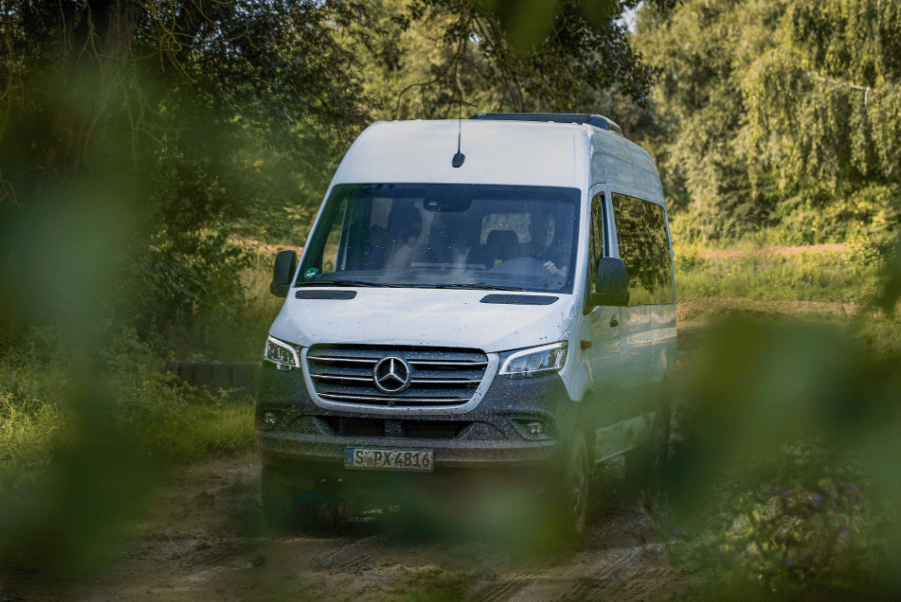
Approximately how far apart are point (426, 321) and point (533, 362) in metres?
0.65

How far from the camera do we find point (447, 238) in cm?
691

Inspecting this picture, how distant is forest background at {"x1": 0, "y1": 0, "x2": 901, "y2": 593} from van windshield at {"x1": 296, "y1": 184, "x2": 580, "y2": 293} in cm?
100

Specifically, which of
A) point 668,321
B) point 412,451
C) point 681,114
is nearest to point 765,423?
point 412,451

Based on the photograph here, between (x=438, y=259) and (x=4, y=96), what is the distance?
4.97 m

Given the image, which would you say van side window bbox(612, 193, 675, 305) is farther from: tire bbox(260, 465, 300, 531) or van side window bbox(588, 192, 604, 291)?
tire bbox(260, 465, 300, 531)

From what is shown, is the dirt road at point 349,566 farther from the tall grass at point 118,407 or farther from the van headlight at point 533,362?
the tall grass at point 118,407

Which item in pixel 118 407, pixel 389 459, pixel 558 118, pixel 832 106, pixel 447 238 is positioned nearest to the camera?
pixel 389 459

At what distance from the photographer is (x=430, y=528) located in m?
6.65

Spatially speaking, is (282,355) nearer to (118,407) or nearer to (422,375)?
(422,375)

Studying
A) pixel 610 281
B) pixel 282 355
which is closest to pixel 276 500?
pixel 282 355

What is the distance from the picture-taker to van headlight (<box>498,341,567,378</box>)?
19.7ft

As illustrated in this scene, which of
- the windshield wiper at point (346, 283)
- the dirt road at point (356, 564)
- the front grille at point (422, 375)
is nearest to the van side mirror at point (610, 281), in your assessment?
the dirt road at point (356, 564)

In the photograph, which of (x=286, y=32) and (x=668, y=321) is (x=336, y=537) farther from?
(x=286, y=32)

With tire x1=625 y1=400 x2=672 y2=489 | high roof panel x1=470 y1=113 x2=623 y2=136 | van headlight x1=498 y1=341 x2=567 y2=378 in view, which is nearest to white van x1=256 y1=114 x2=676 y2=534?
van headlight x1=498 y1=341 x2=567 y2=378
